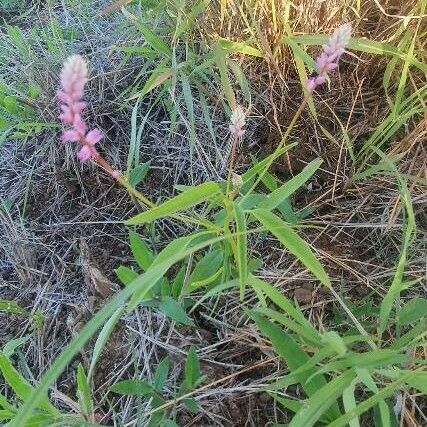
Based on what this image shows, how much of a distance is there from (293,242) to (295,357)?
6.0 inches

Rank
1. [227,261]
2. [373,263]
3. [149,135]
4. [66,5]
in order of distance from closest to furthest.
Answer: [227,261], [373,263], [149,135], [66,5]

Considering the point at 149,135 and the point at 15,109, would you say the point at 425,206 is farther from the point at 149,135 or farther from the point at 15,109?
the point at 15,109

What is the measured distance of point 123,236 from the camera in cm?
115

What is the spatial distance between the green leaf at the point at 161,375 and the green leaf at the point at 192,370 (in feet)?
0.11

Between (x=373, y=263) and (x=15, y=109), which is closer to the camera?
(x=373, y=263)

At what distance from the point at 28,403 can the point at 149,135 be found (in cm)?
79

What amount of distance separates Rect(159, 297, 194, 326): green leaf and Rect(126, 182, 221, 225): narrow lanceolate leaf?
0.67 ft

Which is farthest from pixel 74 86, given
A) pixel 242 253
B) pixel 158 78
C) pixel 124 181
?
pixel 158 78

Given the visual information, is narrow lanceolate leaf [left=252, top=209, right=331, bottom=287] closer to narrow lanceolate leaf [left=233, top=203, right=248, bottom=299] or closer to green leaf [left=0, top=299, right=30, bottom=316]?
narrow lanceolate leaf [left=233, top=203, right=248, bottom=299]

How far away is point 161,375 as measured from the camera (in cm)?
87

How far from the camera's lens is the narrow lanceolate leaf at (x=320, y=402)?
0.68 m

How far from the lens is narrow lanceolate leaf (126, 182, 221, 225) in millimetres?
727

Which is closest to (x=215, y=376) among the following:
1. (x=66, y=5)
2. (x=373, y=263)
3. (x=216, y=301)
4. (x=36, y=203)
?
(x=216, y=301)

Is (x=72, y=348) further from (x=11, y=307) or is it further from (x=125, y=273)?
(x=11, y=307)
